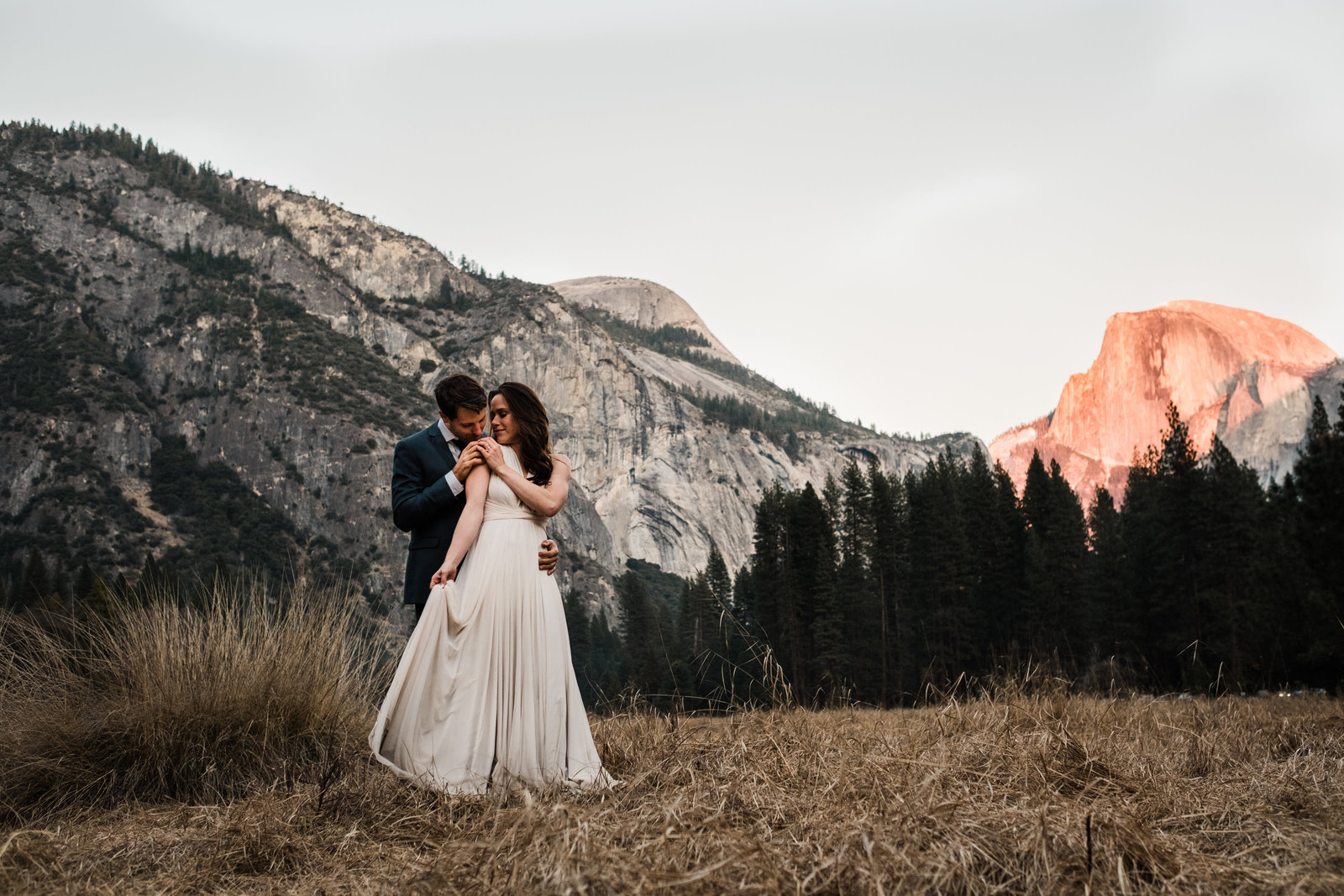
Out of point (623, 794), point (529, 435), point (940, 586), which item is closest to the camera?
point (623, 794)

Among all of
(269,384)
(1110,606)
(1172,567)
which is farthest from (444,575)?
(269,384)

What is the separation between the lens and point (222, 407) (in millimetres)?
120562

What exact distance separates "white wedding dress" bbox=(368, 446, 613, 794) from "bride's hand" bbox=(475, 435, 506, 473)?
0.38 meters

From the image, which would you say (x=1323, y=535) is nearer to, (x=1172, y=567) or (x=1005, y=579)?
(x=1172, y=567)

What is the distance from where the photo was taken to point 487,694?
434 centimetres

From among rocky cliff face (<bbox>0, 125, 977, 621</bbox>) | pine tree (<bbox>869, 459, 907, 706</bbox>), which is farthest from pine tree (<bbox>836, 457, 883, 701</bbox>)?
rocky cliff face (<bbox>0, 125, 977, 621</bbox>)

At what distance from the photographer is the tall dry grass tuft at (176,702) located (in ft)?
14.2

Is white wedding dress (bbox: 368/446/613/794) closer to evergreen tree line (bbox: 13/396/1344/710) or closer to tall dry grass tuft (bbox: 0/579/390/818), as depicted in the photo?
tall dry grass tuft (bbox: 0/579/390/818)

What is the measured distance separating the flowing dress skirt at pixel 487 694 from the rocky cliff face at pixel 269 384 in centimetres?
9651

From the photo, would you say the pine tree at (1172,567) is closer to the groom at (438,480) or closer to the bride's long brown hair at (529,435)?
the bride's long brown hair at (529,435)

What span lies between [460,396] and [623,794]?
2.67 metres

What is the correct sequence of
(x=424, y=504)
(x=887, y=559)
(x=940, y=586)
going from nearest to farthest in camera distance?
(x=424, y=504) < (x=940, y=586) < (x=887, y=559)

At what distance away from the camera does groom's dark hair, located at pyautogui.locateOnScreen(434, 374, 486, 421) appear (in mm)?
5195

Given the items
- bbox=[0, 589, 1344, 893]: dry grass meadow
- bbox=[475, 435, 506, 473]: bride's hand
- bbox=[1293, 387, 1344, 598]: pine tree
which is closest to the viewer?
bbox=[0, 589, 1344, 893]: dry grass meadow
